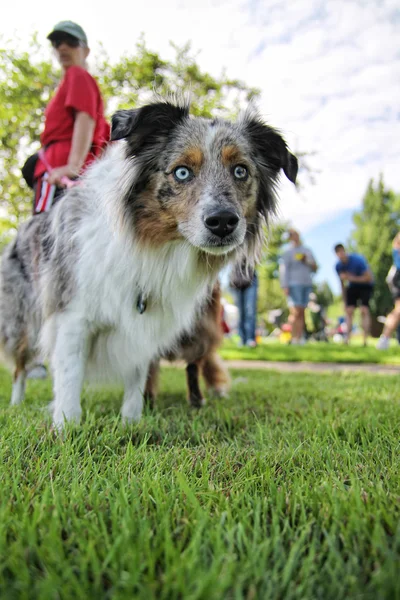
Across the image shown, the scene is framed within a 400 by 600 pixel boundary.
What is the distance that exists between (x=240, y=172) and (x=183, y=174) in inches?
15.9

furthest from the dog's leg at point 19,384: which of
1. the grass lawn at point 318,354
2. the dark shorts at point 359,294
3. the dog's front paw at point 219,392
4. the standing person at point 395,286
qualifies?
the dark shorts at point 359,294

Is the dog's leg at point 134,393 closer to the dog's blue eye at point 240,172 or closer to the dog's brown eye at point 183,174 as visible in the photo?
the dog's brown eye at point 183,174

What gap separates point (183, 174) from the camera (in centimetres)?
290

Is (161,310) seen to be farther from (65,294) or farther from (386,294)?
(386,294)

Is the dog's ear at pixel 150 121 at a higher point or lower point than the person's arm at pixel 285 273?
higher

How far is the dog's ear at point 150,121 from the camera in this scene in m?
Result: 2.88

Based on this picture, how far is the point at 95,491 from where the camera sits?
163 centimetres

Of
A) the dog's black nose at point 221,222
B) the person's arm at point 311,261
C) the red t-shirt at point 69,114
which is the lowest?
the dog's black nose at point 221,222

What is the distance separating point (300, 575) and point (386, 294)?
44679mm

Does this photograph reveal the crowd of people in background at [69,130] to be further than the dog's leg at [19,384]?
No

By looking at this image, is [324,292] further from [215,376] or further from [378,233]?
[215,376]

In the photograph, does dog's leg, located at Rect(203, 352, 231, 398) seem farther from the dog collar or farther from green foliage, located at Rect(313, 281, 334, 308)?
green foliage, located at Rect(313, 281, 334, 308)

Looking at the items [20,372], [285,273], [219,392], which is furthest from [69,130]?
[285,273]

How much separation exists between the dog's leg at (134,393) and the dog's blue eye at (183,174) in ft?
4.70
